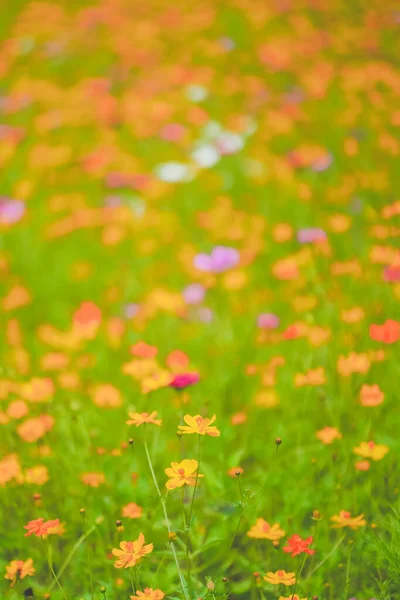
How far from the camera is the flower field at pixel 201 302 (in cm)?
108

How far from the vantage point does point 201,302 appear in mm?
2096

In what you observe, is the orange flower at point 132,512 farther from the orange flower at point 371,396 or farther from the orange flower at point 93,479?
the orange flower at point 371,396

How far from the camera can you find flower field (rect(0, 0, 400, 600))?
1.08 metres

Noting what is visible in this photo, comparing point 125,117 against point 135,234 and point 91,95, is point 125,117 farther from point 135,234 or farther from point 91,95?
point 135,234

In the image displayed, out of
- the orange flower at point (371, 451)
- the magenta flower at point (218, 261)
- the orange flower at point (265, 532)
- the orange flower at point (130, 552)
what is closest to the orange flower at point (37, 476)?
the orange flower at point (130, 552)

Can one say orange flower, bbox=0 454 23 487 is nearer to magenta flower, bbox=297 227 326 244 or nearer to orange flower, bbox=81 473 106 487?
orange flower, bbox=81 473 106 487

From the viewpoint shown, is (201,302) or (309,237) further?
(201,302)

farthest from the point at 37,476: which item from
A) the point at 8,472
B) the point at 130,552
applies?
the point at 130,552

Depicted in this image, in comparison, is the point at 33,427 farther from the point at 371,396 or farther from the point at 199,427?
the point at 371,396

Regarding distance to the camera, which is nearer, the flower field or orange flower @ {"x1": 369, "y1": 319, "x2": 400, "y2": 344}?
the flower field

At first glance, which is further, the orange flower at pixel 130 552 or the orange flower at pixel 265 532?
the orange flower at pixel 265 532

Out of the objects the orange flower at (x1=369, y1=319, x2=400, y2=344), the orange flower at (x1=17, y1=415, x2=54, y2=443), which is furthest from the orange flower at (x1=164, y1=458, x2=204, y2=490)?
the orange flower at (x1=369, y1=319, x2=400, y2=344)

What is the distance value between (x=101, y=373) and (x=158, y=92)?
2427 mm

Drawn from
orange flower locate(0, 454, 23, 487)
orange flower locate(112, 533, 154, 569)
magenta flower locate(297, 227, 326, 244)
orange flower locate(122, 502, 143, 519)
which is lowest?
magenta flower locate(297, 227, 326, 244)
